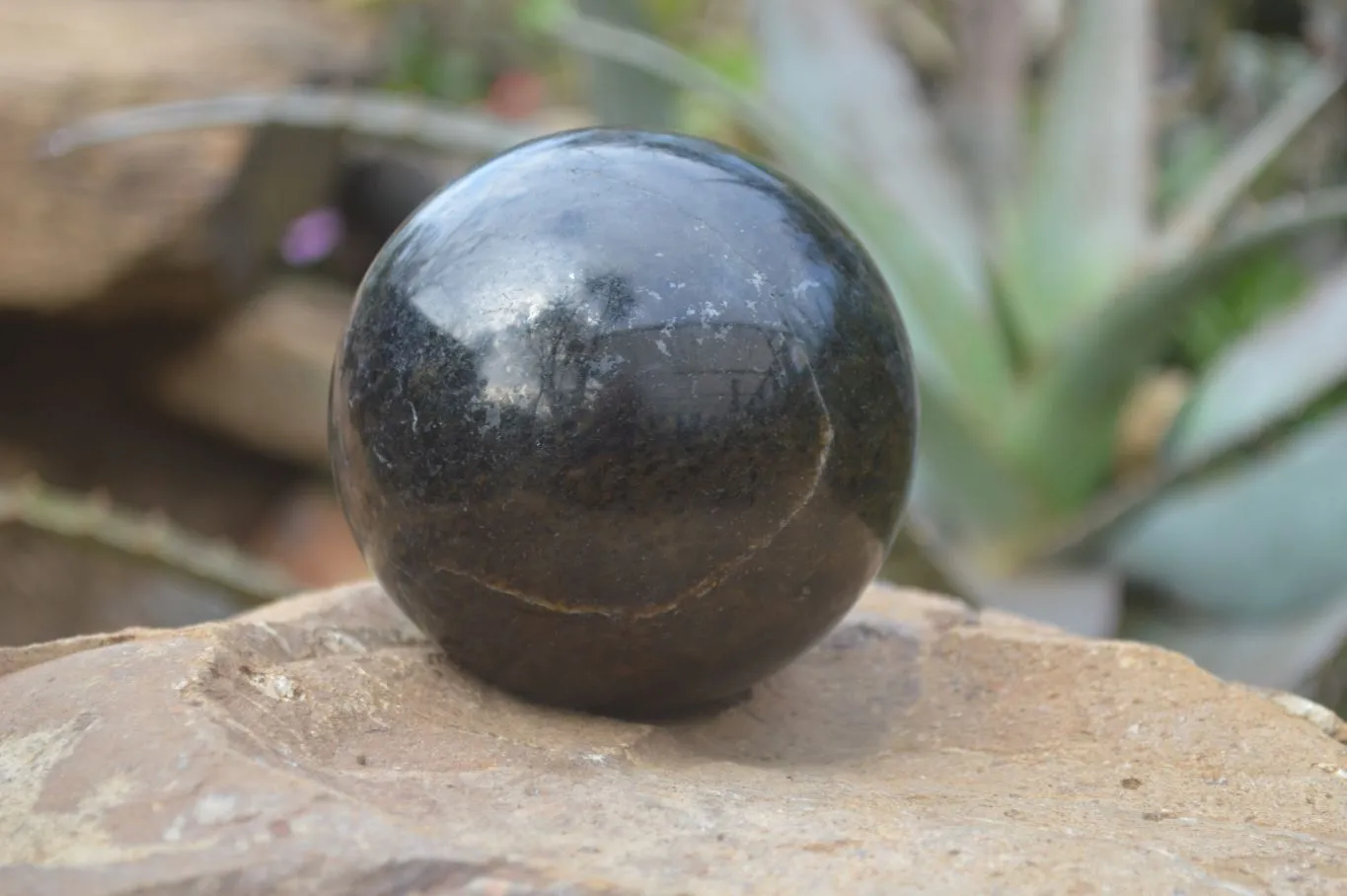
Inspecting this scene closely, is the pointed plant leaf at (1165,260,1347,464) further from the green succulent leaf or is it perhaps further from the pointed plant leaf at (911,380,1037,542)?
the green succulent leaf

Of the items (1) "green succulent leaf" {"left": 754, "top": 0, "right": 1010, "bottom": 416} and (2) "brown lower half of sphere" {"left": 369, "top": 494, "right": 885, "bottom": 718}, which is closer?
(2) "brown lower half of sphere" {"left": 369, "top": 494, "right": 885, "bottom": 718}

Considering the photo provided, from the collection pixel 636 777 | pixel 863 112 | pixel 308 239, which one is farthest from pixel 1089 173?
pixel 308 239

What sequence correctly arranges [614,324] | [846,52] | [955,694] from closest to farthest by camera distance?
[614,324] < [955,694] < [846,52]

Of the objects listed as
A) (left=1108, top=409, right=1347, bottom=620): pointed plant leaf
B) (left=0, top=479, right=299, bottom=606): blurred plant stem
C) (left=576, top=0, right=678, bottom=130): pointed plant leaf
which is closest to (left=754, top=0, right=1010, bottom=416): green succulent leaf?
(left=576, top=0, right=678, bottom=130): pointed plant leaf

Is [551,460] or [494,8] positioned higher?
[494,8]

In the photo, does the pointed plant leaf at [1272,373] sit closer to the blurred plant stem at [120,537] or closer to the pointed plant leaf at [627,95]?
the pointed plant leaf at [627,95]

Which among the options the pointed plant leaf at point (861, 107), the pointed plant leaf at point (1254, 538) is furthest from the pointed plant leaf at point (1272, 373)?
the pointed plant leaf at point (861, 107)

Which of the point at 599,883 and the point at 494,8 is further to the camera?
the point at 494,8

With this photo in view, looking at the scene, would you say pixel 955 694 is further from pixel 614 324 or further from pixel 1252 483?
pixel 1252 483

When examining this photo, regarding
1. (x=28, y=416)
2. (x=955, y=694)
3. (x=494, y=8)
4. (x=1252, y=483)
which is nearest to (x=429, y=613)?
(x=955, y=694)
